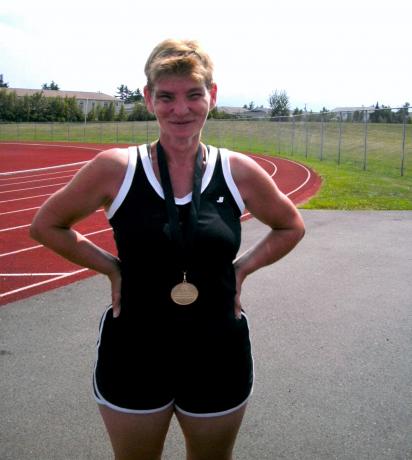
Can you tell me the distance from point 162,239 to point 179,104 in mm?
449

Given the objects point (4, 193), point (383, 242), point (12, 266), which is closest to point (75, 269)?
point (12, 266)

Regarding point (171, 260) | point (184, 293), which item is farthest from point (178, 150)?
point (184, 293)

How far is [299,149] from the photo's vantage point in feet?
94.7

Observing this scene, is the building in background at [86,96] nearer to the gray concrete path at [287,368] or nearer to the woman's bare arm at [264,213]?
the gray concrete path at [287,368]

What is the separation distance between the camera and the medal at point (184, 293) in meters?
1.68

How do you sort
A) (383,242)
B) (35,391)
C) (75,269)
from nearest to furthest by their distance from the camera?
(35,391) → (75,269) → (383,242)

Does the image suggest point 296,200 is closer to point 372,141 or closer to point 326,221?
point 326,221

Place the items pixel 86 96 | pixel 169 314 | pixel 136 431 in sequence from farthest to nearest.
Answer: pixel 86 96, pixel 136 431, pixel 169 314

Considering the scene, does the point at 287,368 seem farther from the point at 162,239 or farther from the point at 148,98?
the point at 148,98

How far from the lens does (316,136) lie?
28438mm

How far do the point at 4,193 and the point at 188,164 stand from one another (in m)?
12.9

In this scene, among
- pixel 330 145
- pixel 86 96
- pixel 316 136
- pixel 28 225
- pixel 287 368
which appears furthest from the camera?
pixel 86 96

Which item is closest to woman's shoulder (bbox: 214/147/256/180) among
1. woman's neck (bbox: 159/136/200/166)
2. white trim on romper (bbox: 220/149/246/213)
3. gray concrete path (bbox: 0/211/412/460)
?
white trim on romper (bbox: 220/149/246/213)

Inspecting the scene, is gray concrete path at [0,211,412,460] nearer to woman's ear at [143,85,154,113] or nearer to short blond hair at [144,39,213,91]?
woman's ear at [143,85,154,113]
